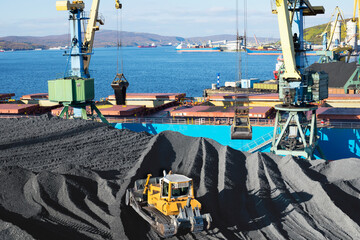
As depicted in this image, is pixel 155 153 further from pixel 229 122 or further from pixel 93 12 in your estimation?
pixel 93 12

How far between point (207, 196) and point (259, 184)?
3.93 metres

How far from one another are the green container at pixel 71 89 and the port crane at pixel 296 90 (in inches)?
704

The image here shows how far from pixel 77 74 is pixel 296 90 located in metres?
21.0

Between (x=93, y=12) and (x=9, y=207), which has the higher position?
(x=93, y=12)

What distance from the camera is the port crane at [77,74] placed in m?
44.2

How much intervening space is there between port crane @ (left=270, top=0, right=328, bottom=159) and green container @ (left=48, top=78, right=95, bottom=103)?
17891 mm

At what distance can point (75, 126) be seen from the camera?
40.4m

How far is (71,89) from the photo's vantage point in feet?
145

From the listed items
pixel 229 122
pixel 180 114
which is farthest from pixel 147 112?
pixel 229 122

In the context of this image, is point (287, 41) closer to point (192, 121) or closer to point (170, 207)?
point (192, 121)

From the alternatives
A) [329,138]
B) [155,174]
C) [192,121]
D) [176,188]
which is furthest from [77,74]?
[176,188]

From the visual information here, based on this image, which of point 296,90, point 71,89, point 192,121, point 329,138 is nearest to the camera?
point 296,90

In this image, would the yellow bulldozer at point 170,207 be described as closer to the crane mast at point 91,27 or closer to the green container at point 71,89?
the green container at point 71,89

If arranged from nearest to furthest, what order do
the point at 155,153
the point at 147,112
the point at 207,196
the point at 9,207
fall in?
the point at 9,207 < the point at 207,196 < the point at 155,153 < the point at 147,112
